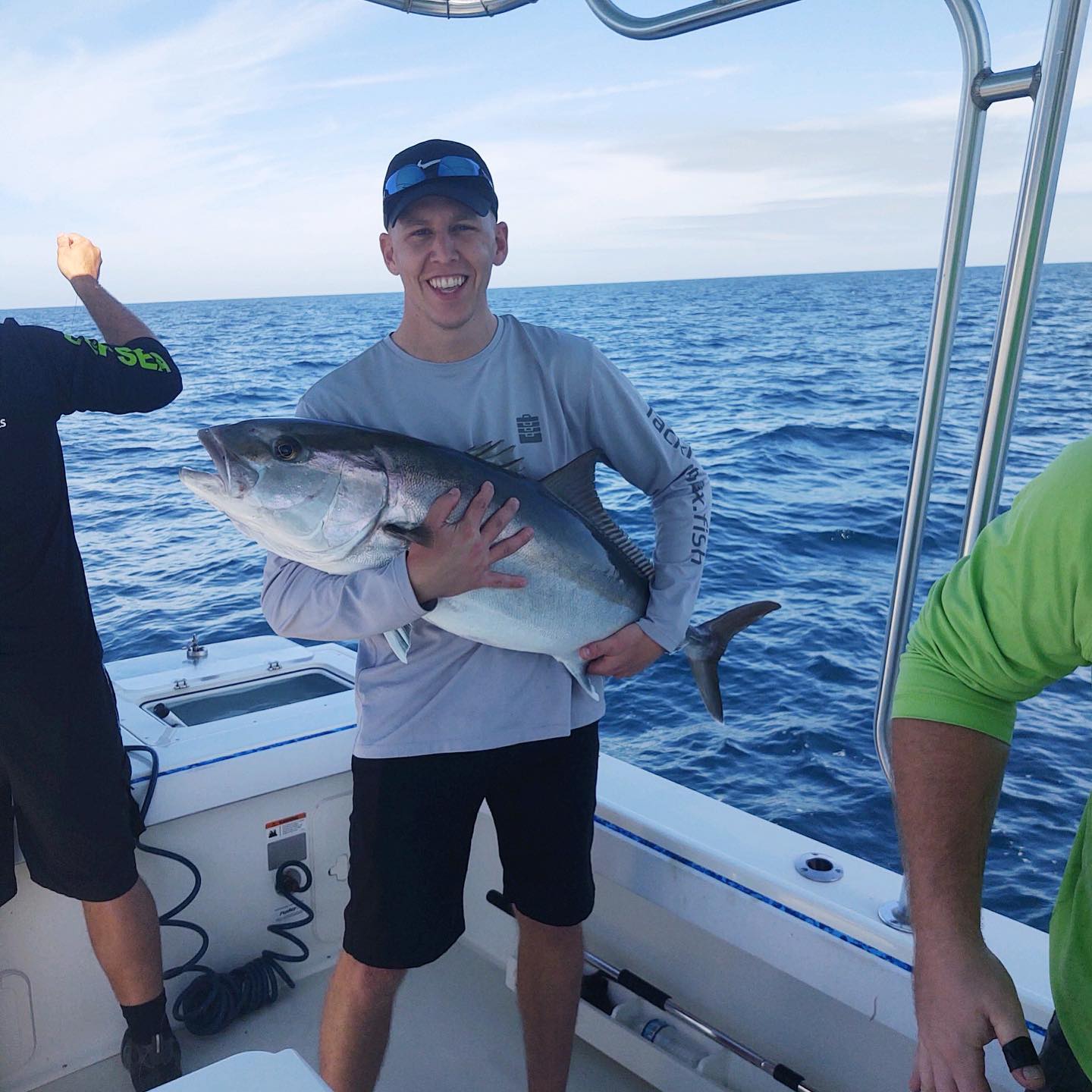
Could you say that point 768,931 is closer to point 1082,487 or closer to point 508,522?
point 508,522

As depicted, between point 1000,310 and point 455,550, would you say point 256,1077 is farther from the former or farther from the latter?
point 1000,310

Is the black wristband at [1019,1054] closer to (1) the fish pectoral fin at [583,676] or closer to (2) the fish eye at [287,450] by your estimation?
(1) the fish pectoral fin at [583,676]

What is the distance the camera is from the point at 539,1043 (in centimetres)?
231

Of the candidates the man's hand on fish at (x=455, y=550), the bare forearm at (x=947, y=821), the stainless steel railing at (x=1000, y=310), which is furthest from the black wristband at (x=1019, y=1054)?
the man's hand on fish at (x=455, y=550)

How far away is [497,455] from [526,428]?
14 cm

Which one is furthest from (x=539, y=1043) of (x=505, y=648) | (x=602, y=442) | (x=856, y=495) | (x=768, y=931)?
(x=856, y=495)

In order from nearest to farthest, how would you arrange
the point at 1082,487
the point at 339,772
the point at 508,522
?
the point at 1082,487 < the point at 508,522 < the point at 339,772

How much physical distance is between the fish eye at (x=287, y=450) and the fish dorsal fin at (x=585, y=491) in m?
0.52

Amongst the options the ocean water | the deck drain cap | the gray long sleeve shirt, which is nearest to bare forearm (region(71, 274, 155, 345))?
the gray long sleeve shirt

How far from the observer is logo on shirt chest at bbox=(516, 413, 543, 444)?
2178 millimetres

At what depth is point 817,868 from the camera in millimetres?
2281

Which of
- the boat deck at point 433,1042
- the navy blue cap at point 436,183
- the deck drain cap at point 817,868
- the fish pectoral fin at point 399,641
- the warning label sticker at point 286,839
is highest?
the navy blue cap at point 436,183

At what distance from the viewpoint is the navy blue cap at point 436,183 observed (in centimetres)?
208

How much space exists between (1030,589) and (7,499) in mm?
2140
